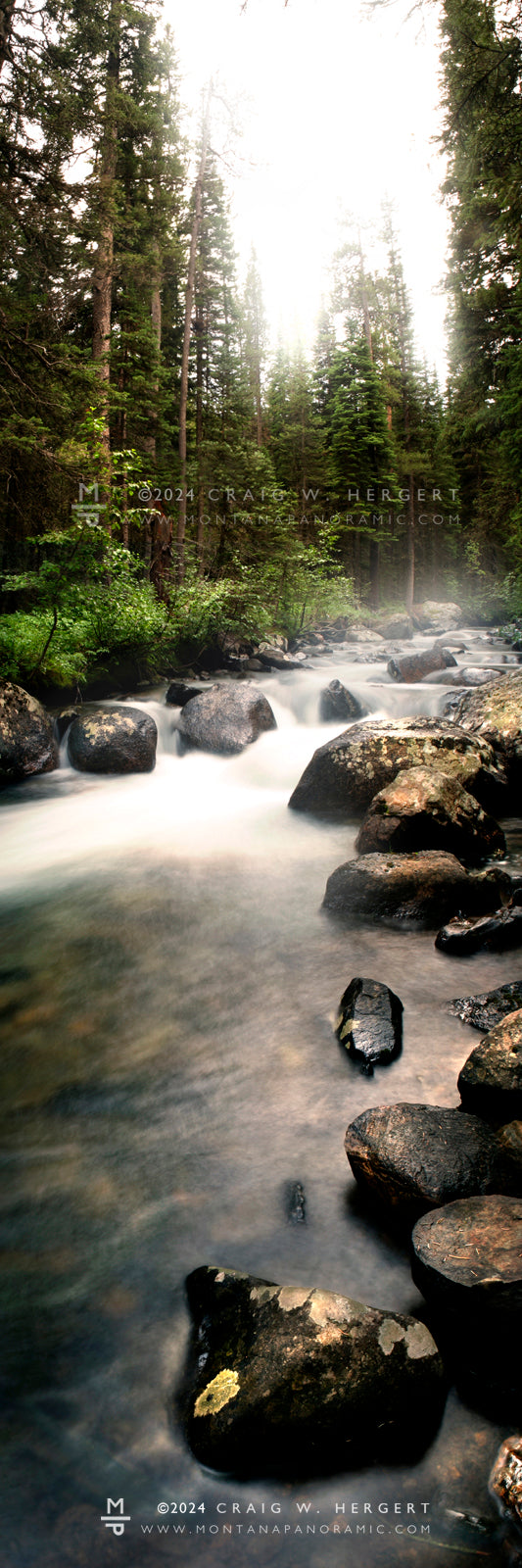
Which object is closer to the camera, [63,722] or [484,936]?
[484,936]

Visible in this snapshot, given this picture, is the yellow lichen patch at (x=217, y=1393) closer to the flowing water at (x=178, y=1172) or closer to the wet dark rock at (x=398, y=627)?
the flowing water at (x=178, y=1172)

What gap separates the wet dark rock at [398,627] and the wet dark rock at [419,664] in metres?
13.7

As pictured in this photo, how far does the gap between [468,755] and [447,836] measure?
142 cm

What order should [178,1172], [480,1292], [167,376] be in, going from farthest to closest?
1. [167,376]
2. [178,1172]
3. [480,1292]

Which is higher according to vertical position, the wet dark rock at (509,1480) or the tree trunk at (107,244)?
the tree trunk at (107,244)

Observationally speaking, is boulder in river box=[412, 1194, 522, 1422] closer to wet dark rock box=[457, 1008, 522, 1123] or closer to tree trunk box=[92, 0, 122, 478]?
wet dark rock box=[457, 1008, 522, 1123]

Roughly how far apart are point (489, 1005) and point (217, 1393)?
2411mm

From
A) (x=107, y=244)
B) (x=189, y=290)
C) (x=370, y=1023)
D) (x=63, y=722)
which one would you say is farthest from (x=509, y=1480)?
(x=189, y=290)

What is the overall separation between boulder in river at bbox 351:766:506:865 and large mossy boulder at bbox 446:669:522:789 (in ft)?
5.46

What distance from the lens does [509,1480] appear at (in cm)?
166

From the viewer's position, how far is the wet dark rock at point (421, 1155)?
2422 mm

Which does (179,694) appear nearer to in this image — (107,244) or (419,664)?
(419,664)

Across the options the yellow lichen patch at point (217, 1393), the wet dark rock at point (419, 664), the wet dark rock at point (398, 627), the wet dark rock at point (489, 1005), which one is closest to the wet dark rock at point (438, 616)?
the wet dark rock at point (398, 627)

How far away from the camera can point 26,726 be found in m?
9.89
